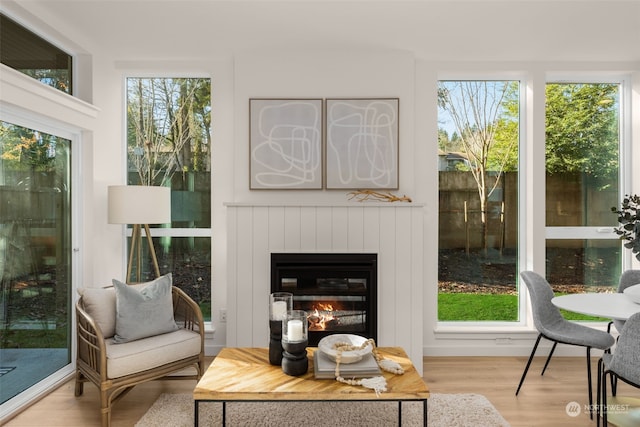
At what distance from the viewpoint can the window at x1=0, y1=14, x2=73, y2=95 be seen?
2.66 meters

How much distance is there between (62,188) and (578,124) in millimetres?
4313

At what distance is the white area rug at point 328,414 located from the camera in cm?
244

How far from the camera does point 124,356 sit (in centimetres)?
248

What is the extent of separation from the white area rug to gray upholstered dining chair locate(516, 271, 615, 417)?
497 millimetres

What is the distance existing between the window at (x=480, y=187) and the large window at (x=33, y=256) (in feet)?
9.98

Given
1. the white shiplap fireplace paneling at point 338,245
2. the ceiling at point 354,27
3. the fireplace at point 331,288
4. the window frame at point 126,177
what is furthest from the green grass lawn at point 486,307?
the window frame at point 126,177

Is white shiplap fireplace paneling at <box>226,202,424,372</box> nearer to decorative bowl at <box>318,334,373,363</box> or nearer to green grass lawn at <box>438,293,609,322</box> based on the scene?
green grass lawn at <box>438,293,609,322</box>

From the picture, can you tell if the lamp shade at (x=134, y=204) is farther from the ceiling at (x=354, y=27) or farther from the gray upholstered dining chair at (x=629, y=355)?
the gray upholstered dining chair at (x=629, y=355)

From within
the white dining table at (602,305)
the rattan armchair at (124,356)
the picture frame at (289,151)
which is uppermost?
the picture frame at (289,151)

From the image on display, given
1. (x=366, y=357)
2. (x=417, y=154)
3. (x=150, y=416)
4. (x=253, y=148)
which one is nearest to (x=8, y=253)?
(x=150, y=416)

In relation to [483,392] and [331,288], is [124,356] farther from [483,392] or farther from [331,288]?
[483,392]

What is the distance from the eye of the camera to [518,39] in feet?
10.5

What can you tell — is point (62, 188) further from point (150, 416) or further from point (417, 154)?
point (417, 154)

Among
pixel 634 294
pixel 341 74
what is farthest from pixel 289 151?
pixel 634 294
